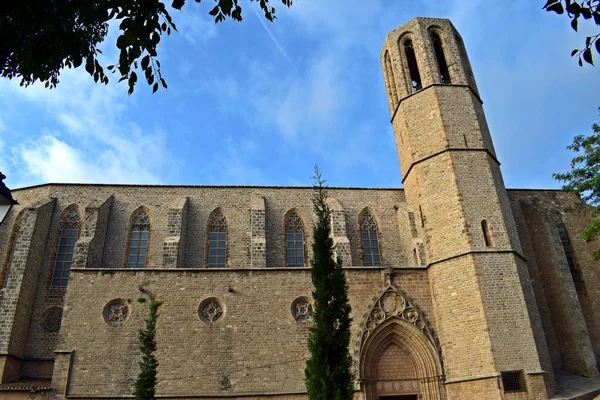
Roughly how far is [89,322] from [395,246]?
13417mm

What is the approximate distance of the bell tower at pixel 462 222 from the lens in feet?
49.4

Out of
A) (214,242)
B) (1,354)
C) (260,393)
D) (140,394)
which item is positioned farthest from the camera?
(214,242)

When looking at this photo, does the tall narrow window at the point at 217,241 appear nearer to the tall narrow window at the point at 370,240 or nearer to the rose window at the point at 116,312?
the rose window at the point at 116,312

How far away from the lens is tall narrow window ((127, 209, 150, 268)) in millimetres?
20859

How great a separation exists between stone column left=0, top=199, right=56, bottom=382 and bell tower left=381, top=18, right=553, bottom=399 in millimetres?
15784

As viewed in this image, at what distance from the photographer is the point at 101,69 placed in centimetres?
496

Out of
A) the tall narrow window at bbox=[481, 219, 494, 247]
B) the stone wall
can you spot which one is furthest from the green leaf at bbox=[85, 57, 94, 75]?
the tall narrow window at bbox=[481, 219, 494, 247]

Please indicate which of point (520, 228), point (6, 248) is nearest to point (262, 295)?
point (6, 248)

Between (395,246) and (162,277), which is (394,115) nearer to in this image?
(395,246)

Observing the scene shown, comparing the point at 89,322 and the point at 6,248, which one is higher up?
the point at 6,248

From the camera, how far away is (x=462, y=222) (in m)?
17.0

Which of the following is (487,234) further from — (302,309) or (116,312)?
(116,312)

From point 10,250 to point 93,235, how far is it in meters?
3.92

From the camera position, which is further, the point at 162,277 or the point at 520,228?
the point at 520,228
